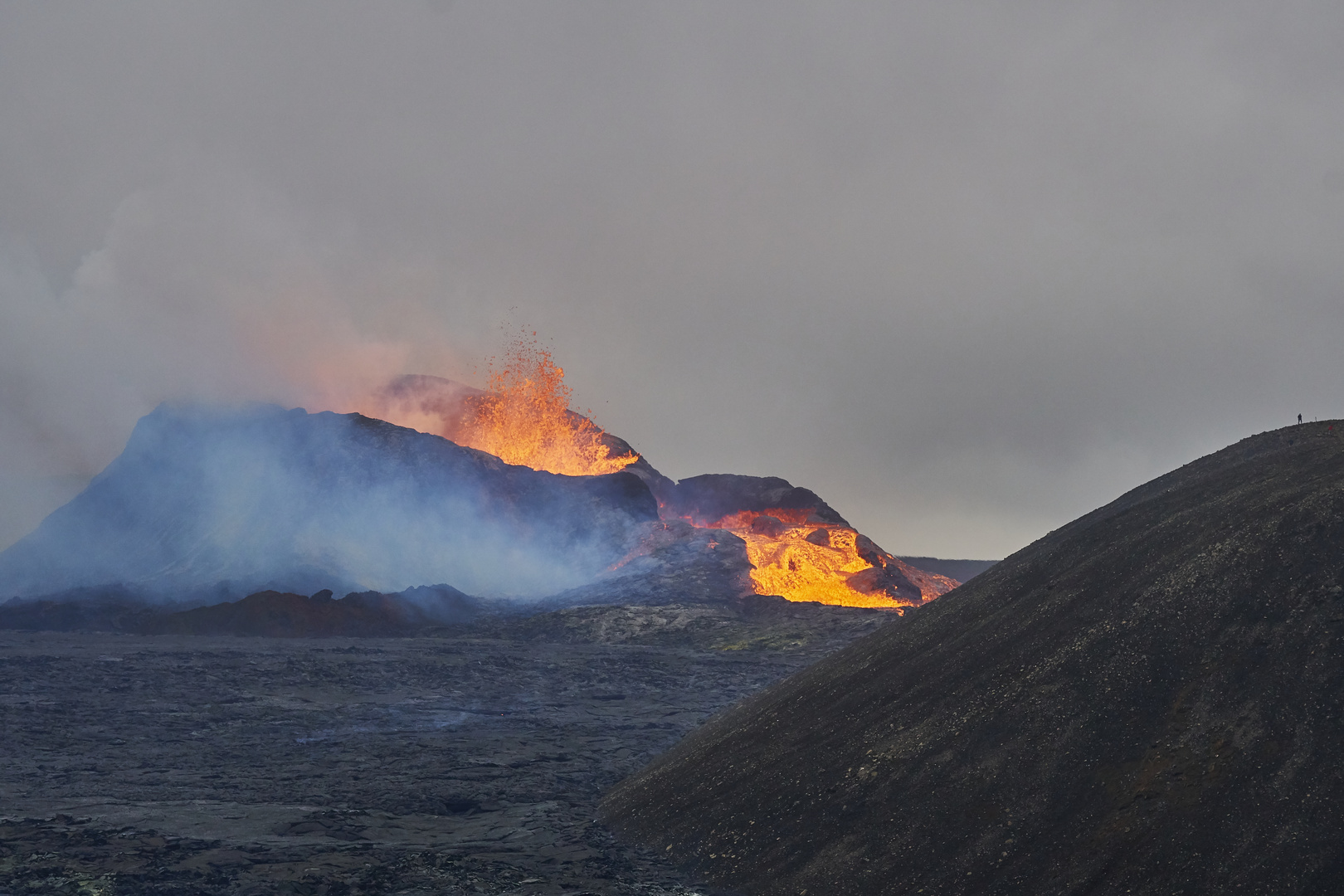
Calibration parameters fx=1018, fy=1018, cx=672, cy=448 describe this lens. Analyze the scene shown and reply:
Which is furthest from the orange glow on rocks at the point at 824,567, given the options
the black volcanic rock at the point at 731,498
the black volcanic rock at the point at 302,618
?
the black volcanic rock at the point at 302,618

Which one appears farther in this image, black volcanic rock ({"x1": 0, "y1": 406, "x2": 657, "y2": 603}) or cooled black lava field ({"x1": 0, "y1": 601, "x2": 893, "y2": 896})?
black volcanic rock ({"x1": 0, "y1": 406, "x2": 657, "y2": 603})

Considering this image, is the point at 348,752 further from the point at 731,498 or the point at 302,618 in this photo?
the point at 731,498

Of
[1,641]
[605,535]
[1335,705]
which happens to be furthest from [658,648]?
[1335,705]

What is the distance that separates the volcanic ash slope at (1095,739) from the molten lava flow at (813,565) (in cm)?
3377

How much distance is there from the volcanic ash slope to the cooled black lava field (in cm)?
175

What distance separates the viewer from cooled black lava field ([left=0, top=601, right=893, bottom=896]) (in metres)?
11.4

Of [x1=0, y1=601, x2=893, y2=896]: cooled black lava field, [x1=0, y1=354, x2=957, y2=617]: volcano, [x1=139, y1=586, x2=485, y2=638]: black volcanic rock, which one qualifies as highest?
[x1=0, y1=354, x2=957, y2=617]: volcano

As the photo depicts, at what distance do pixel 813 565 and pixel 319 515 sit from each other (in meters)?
27.3

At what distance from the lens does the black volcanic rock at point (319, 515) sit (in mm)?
A: 54188

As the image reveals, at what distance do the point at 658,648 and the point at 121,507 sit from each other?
41.3 meters

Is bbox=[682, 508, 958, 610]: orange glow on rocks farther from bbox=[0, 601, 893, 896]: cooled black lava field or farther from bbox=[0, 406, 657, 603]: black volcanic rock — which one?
bbox=[0, 601, 893, 896]: cooled black lava field

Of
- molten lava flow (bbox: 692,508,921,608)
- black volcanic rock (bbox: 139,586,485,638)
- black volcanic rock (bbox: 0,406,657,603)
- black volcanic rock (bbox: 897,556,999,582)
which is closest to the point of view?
black volcanic rock (bbox: 139,586,485,638)

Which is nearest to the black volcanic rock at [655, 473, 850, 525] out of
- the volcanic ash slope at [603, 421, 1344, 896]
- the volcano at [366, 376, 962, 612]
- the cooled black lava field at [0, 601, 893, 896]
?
the volcano at [366, 376, 962, 612]

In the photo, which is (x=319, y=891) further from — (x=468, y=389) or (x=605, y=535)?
(x=468, y=389)
